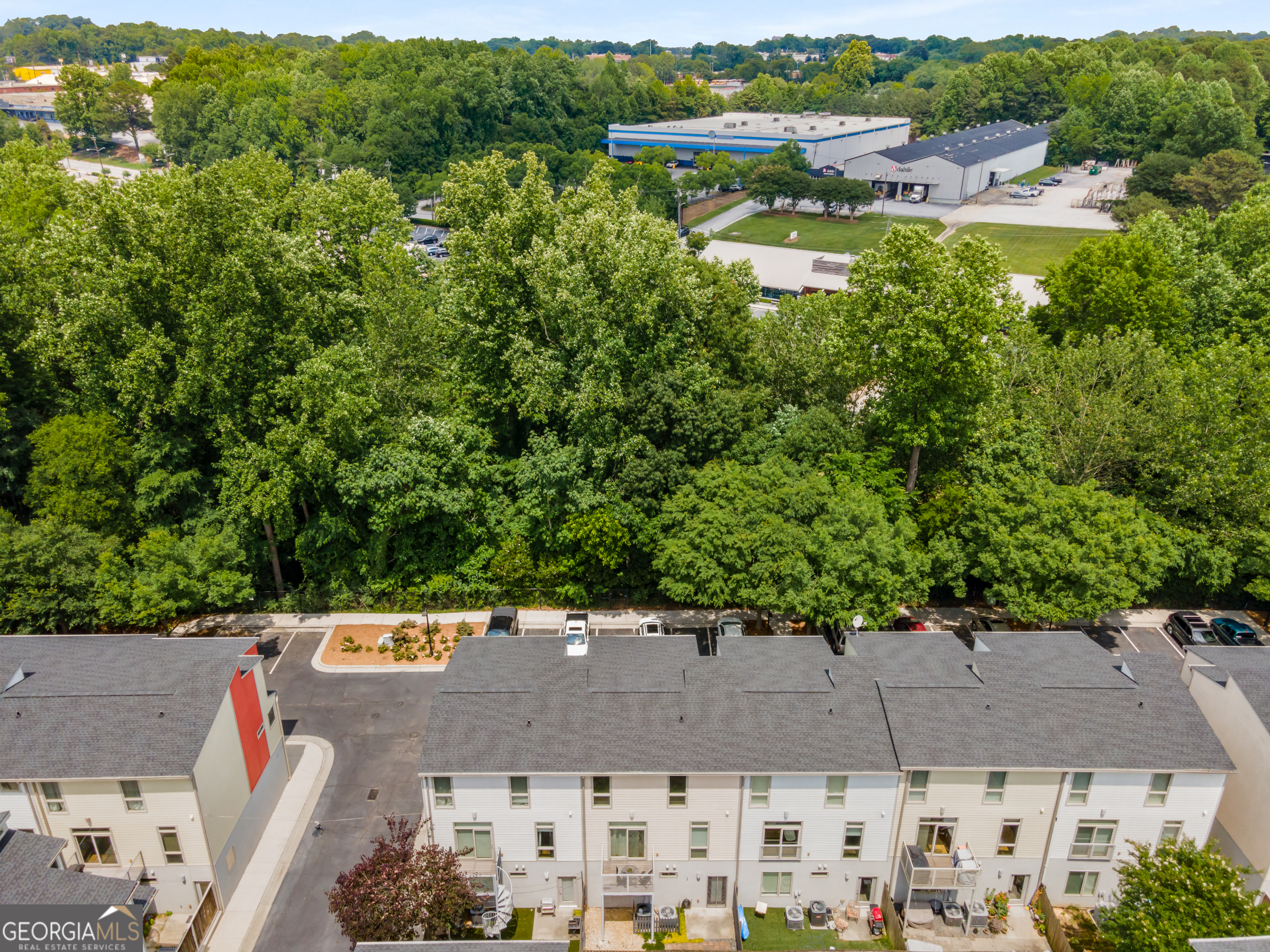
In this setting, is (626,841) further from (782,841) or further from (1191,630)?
(1191,630)

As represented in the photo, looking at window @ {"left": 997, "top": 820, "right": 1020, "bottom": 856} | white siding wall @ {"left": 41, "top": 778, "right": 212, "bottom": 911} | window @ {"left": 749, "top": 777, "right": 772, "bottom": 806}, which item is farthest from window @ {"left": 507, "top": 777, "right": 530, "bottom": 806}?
window @ {"left": 997, "top": 820, "right": 1020, "bottom": 856}

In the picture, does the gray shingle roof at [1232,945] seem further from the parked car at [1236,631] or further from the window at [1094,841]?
the parked car at [1236,631]

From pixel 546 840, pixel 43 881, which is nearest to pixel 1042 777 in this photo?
pixel 546 840

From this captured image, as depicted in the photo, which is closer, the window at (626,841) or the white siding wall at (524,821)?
the white siding wall at (524,821)

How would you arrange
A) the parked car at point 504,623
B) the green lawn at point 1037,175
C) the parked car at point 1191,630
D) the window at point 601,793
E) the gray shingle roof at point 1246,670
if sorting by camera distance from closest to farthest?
1. the window at point 601,793
2. the gray shingle roof at point 1246,670
3. the parked car at point 1191,630
4. the parked car at point 504,623
5. the green lawn at point 1037,175

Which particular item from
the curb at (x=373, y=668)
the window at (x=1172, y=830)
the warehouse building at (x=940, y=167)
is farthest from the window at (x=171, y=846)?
the warehouse building at (x=940, y=167)

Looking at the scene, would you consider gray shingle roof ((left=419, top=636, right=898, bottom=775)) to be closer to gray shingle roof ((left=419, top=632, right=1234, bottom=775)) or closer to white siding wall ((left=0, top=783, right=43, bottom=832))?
gray shingle roof ((left=419, top=632, right=1234, bottom=775))

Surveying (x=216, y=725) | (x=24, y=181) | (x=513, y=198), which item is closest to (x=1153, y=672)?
(x=216, y=725)
